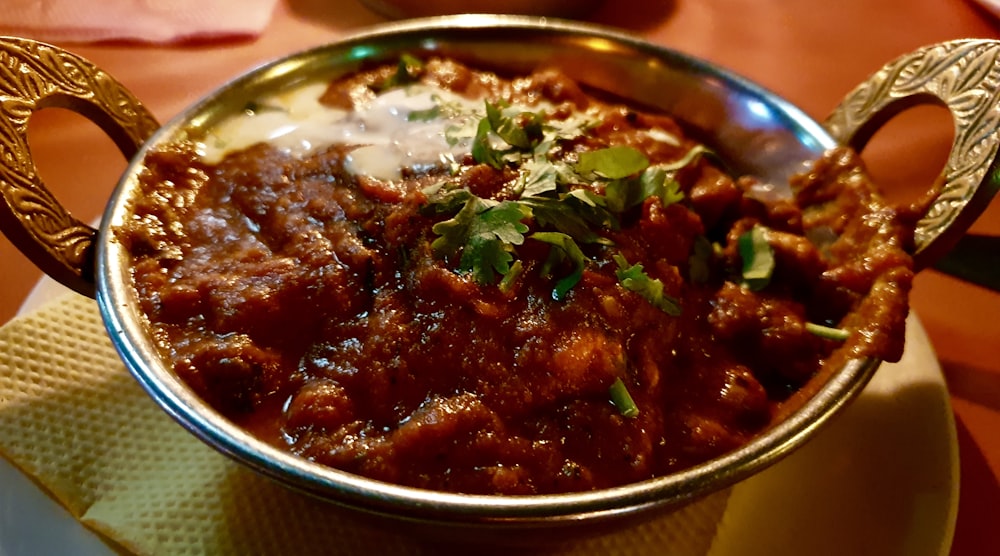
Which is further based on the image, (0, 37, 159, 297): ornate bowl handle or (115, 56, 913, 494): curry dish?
(0, 37, 159, 297): ornate bowl handle

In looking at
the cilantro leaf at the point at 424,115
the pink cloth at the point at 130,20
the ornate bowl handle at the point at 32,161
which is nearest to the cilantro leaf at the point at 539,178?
the cilantro leaf at the point at 424,115

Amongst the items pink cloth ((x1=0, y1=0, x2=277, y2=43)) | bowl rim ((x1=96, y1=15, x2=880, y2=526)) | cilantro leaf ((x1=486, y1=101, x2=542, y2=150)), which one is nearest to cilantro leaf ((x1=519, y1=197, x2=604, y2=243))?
cilantro leaf ((x1=486, y1=101, x2=542, y2=150))

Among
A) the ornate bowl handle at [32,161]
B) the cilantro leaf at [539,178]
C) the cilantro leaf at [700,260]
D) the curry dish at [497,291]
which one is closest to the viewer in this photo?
the curry dish at [497,291]

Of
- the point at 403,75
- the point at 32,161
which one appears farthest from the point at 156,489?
the point at 403,75

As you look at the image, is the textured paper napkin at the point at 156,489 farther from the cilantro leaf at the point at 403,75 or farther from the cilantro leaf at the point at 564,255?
the cilantro leaf at the point at 403,75

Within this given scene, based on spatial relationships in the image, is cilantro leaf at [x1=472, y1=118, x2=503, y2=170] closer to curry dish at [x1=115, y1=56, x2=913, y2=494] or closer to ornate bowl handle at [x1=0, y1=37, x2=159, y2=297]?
curry dish at [x1=115, y1=56, x2=913, y2=494]

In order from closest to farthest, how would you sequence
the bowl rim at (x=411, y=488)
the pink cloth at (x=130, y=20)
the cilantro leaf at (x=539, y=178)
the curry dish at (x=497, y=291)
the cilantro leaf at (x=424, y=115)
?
1. the bowl rim at (x=411, y=488)
2. the curry dish at (x=497, y=291)
3. the cilantro leaf at (x=539, y=178)
4. the cilantro leaf at (x=424, y=115)
5. the pink cloth at (x=130, y=20)
